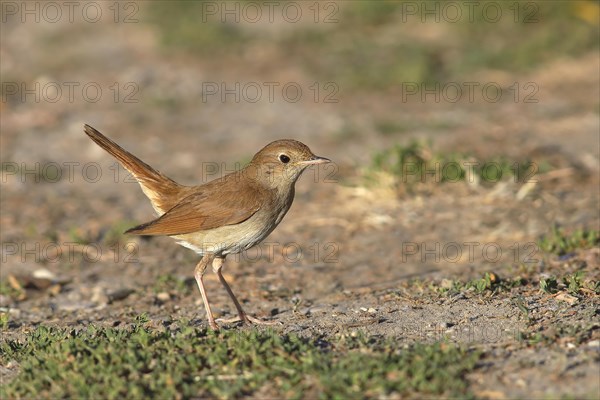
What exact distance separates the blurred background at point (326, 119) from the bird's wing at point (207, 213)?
143 centimetres

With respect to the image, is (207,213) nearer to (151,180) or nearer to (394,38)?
(151,180)

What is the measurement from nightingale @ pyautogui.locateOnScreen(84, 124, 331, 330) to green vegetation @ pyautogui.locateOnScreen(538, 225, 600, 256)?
8.42ft

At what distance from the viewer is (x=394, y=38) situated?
1667cm

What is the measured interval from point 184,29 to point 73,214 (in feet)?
23.3

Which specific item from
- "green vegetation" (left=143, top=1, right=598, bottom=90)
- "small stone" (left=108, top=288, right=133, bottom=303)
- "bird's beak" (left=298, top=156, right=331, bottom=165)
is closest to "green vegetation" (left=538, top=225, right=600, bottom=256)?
"bird's beak" (left=298, top=156, right=331, bottom=165)

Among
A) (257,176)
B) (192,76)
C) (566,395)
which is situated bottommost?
(566,395)

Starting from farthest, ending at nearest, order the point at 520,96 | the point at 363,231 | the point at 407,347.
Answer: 1. the point at 520,96
2. the point at 363,231
3. the point at 407,347

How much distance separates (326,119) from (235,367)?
8.72 metres

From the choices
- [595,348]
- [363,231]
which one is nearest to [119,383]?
[595,348]

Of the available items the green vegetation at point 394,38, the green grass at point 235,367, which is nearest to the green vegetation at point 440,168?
the green vegetation at point 394,38

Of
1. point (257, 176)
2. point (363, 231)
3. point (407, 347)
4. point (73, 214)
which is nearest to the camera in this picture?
point (407, 347)

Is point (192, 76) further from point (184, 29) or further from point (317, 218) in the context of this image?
point (317, 218)

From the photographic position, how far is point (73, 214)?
37.0 feet

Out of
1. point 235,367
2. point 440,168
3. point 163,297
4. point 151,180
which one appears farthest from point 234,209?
point 440,168
